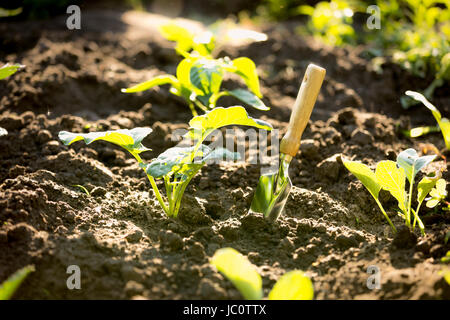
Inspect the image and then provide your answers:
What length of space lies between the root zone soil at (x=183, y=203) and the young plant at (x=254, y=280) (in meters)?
0.14

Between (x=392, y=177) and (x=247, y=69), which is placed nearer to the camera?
(x=392, y=177)

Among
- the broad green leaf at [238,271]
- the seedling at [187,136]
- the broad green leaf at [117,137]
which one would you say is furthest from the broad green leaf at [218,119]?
the broad green leaf at [238,271]

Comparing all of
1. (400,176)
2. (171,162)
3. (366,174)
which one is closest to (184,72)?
(171,162)

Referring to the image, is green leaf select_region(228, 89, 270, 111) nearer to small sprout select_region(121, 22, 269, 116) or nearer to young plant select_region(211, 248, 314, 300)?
small sprout select_region(121, 22, 269, 116)

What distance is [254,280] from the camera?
1146mm

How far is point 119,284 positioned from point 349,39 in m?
2.81

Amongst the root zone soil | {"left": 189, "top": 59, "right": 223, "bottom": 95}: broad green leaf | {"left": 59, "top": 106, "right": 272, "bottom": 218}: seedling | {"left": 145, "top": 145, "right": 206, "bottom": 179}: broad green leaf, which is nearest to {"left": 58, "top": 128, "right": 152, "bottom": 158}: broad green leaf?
{"left": 59, "top": 106, "right": 272, "bottom": 218}: seedling

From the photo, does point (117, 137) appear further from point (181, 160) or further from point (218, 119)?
point (218, 119)

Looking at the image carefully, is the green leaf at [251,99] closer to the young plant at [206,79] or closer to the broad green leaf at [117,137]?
the young plant at [206,79]

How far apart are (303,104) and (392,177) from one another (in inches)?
15.9

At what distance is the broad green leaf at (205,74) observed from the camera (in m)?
1.73

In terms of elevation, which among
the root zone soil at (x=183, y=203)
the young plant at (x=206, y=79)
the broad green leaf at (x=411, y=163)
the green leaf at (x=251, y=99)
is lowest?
the root zone soil at (x=183, y=203)

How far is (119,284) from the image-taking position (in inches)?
49.8
